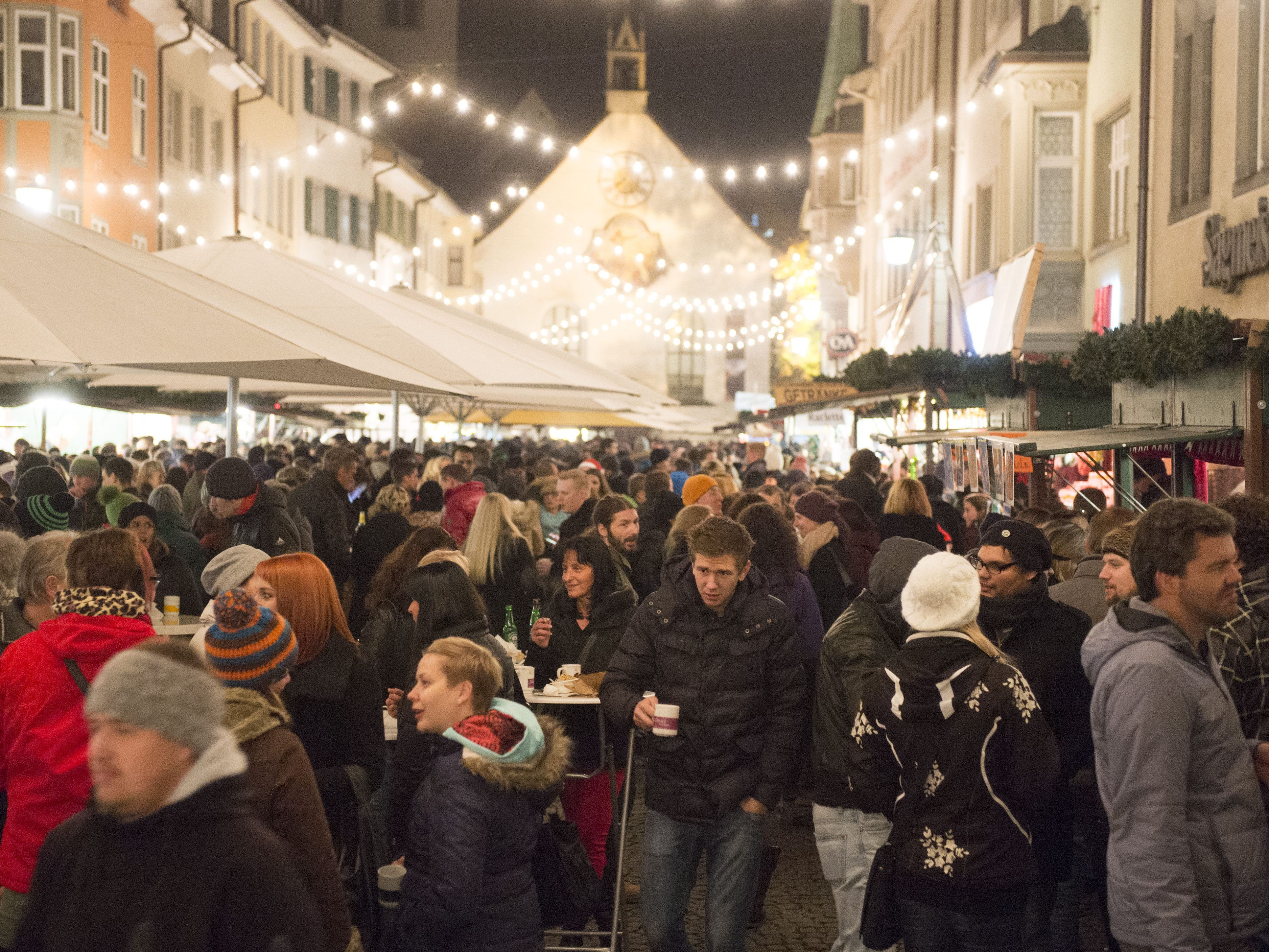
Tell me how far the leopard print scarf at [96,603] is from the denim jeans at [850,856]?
2.37 m

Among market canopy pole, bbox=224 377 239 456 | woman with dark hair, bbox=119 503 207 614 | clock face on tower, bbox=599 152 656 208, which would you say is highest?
clock face on tower, bbox=599 152 656 208

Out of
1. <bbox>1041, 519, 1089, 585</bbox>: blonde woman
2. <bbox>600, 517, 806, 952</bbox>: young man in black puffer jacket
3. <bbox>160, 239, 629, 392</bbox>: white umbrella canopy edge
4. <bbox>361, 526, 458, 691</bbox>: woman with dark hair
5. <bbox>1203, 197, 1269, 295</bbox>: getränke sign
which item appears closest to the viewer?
<bbox>600, 517, 806, 952</bbox>: young man in black puffer jacket

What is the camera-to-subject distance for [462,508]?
9914mm

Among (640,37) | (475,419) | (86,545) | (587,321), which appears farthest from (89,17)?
(640,37)

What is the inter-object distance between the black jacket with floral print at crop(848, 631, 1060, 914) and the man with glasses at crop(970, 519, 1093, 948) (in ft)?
1.64

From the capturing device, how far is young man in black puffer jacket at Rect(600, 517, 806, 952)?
4.52 metres

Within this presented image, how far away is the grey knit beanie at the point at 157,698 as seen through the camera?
2135 mm

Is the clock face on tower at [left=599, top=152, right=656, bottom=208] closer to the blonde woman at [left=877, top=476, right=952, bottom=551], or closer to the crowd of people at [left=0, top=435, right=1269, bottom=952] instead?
the blonde woman at [left=877, top=476, right=952, bottom=551]

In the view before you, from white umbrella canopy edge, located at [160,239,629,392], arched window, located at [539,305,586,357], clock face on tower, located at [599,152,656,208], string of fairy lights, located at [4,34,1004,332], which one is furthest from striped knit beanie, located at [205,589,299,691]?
clock face on tower, located at [599,152,656,208]

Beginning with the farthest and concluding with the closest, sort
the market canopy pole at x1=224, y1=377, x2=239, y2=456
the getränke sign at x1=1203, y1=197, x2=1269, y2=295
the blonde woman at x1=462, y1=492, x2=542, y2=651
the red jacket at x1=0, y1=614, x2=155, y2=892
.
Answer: the getränke sign at x1=1203, y1=197, x2=1269, y2=295
the market canopy pole at x1=224, y1=377, x2=239, y2=456
the blonde woman at x1=462, y1=492, x2=542, y2=651
the red jacket at x1=0, y1=614, x2=155, y2=892

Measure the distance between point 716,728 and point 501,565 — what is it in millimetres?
2996

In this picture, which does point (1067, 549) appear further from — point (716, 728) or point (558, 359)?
point (558, 359)

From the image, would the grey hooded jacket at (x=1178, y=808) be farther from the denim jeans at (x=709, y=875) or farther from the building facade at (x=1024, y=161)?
the building facade at (x=1024, y=161)

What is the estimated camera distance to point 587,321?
57062 millimetres
